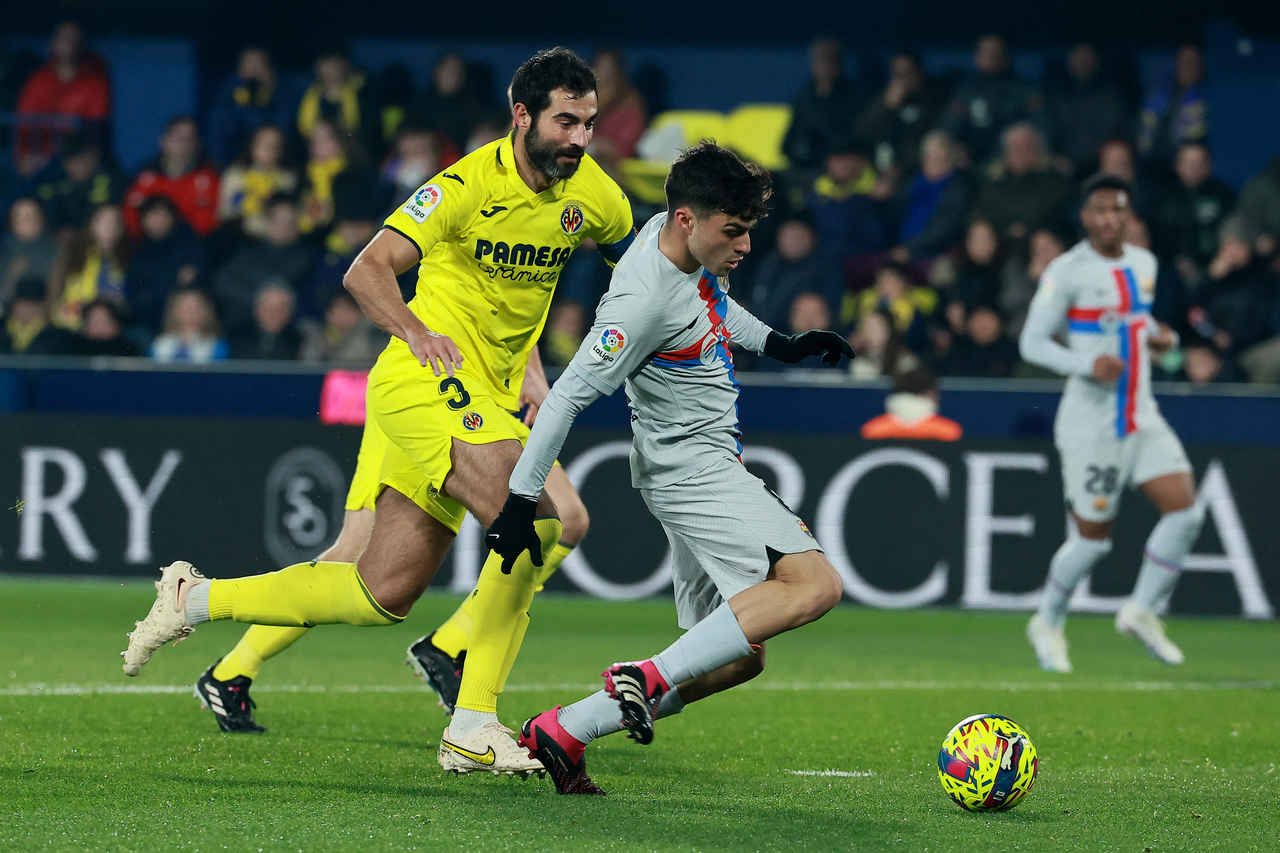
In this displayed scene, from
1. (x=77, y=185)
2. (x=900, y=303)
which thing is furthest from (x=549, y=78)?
(x=77, y=185)

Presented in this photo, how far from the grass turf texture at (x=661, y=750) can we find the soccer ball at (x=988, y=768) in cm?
5

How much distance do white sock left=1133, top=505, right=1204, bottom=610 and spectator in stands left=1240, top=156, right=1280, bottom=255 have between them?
524 cm

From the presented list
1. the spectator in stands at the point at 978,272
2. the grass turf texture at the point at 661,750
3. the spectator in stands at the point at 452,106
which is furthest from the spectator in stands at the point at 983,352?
the spectator in stands at the point at 452,106

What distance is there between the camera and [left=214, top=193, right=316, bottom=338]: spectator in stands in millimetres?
14711

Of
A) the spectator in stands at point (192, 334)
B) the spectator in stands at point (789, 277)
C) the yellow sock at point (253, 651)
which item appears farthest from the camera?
the spectator in stands at point (789, 277)

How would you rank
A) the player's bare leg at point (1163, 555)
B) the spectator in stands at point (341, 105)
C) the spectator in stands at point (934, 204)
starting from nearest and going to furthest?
the player's bare leg at point (1163, 555) < the spectator in stands at point (934, 204) < the spectator in stands at point (341, 105)

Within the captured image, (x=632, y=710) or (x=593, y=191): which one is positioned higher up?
(x=593, y=191)

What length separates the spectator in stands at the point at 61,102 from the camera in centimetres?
1719

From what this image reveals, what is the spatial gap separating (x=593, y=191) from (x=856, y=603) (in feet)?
18.8

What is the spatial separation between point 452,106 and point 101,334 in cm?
391

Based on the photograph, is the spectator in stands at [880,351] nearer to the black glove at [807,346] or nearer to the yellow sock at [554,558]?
the yellow sock at [554,558]

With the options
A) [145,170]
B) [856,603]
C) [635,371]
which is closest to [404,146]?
[145,170]

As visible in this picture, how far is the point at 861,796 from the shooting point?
554cm

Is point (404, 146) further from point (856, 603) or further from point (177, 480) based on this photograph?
point (856, 603)
